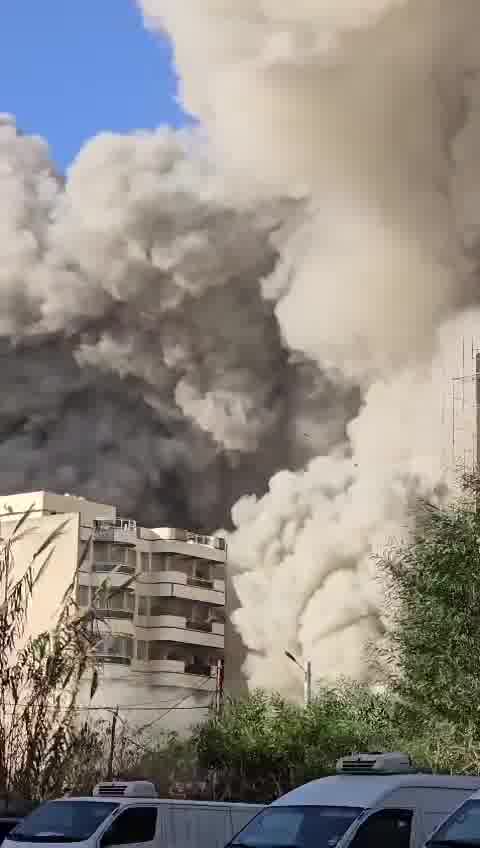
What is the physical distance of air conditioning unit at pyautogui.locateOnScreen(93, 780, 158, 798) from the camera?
47.8 feet

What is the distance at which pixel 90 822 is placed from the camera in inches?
535

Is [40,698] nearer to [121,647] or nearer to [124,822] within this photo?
[124,822]

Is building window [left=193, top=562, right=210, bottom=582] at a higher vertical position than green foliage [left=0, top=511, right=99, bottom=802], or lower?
higher

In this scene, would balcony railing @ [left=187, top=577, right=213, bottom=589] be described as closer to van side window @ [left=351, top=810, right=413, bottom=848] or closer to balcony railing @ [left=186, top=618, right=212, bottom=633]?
balcony railing @ [left=186, top=618, right=212, bottom=633]

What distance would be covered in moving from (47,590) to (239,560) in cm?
1197

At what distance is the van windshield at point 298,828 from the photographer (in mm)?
11492

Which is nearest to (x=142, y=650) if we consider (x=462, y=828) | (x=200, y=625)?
(x=200, y=625)

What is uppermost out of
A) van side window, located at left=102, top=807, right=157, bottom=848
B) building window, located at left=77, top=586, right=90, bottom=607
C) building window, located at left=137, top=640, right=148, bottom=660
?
building window, located at left=77, top=586, right=90, bottom=607

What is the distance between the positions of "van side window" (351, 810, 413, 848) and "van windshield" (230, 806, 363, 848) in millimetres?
124

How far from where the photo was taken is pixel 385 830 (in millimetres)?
11750

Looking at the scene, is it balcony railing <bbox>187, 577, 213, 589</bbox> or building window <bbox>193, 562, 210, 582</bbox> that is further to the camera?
building window <bbox>193, 562, 210, 582</bbox>

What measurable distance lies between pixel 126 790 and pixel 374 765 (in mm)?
2851

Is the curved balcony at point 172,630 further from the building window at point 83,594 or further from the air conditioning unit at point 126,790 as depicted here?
the air conditioning unit at point 126,790

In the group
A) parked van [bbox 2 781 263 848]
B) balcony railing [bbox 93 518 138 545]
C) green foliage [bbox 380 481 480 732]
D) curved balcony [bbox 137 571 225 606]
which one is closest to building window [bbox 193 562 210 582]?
curved balcony [bbox 137 571 225 606]
